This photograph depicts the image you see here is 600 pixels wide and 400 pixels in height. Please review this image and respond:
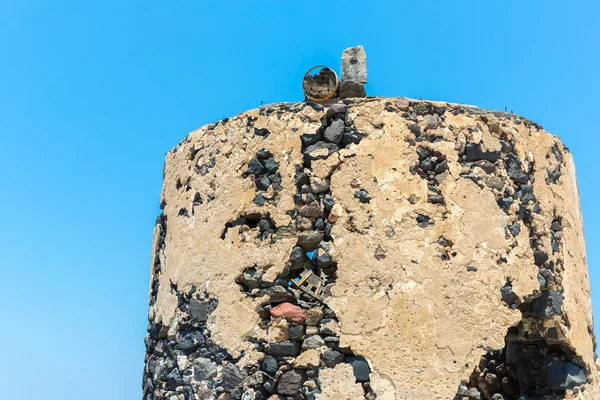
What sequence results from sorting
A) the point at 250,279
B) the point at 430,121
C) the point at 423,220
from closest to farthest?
the point at 423,220
the point at 250,279
the point at 430,121

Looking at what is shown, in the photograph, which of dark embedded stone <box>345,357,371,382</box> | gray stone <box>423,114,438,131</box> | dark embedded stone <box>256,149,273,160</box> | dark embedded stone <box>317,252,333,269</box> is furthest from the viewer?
dark embedded stone <box>256,149,273,160</box>

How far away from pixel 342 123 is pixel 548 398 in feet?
7.38

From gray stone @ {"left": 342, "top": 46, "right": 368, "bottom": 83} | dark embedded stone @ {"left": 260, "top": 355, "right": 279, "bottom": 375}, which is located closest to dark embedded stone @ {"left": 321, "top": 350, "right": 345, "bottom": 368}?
dark embedded stone @ {"left": 260, "top": 355, "right": 279, "bottom": 375}

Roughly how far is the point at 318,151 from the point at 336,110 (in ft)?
1.01

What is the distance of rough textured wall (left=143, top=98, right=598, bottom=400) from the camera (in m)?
4.87

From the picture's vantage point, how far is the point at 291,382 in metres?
4.90

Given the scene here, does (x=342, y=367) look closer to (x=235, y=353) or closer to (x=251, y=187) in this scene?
(x=235, y=353)

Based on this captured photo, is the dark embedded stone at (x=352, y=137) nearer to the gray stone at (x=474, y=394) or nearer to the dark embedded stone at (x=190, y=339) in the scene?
the dark embedded stone at (x=190, y=339)

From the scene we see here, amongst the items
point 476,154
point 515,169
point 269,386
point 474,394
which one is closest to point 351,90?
point 476,154

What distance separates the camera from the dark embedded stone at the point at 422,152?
5160 mm

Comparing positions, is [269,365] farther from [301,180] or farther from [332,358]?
[301,180]

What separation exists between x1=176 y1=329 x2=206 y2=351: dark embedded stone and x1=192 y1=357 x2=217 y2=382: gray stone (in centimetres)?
11

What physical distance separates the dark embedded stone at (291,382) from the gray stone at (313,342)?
0.16m

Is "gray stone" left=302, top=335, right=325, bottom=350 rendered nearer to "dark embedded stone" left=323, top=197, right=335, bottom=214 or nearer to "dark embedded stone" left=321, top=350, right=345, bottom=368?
"dark embedded stone" left=321, top=350, right=345, bottom=368
